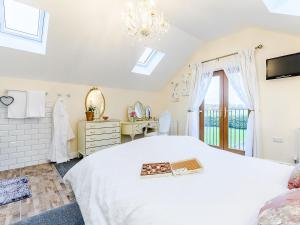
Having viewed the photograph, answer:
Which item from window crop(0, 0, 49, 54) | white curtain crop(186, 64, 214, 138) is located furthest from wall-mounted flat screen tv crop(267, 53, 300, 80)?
window crop(0, 0, 49, 54)

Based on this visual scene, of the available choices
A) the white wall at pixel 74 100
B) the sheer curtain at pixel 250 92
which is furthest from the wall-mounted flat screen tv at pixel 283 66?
the white wall at pixel 74 100

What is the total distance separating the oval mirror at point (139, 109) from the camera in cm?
490

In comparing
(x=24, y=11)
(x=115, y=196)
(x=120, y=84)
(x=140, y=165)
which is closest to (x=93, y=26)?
(x=24, y=11)

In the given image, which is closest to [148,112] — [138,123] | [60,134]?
[138,123]

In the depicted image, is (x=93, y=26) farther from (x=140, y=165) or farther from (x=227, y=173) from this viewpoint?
(x=227, y=173)

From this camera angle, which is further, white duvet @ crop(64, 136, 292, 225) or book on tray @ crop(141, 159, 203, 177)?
book on tray @ crop(141, 159, 203, 177)

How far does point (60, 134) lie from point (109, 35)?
85.3 inches

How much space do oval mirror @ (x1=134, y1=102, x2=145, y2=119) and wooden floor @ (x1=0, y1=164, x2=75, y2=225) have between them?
2380 millimetres

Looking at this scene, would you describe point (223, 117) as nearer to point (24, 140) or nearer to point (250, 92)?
point (250, 92)

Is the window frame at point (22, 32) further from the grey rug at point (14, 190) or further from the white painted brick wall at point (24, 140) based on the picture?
the grey rug at point (14, 190)

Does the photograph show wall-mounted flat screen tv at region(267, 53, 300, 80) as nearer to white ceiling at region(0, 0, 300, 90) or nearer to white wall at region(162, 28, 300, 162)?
white wall at region(162, 28, 300, 162)

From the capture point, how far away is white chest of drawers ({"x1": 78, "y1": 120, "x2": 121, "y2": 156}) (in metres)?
3.66

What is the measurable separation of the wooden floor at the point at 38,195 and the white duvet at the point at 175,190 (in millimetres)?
619

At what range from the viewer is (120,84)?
14.9 feet
